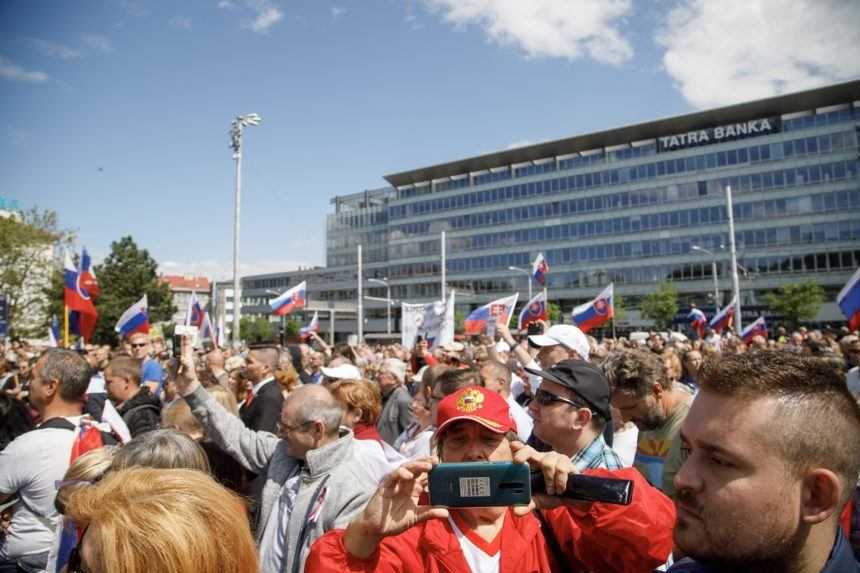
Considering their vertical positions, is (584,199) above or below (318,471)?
above

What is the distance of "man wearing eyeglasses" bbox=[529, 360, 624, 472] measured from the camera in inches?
121

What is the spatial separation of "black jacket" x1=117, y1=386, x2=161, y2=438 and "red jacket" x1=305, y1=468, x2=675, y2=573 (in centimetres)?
397

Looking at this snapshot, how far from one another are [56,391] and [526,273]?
74.8m

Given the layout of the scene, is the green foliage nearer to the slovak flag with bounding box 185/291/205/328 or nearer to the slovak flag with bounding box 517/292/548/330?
the slovak flag with bounding box 185/291/205/328

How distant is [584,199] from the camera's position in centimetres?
7544

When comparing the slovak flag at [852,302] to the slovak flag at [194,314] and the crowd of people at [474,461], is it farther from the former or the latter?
the slovak flag at [194,314]

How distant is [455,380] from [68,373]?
2.75m

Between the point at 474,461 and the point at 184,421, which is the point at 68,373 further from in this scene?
the point at 474,461

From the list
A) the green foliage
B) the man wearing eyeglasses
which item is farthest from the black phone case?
the green foliage

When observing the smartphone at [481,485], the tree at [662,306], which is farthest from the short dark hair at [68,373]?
the tree at [662,306]

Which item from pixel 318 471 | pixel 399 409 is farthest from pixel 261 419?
pixel 318 471

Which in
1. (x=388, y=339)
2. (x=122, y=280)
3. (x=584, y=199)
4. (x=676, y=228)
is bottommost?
(x=388, y=339)

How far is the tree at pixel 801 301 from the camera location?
54812 mm

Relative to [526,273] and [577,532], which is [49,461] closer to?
[577,532]
